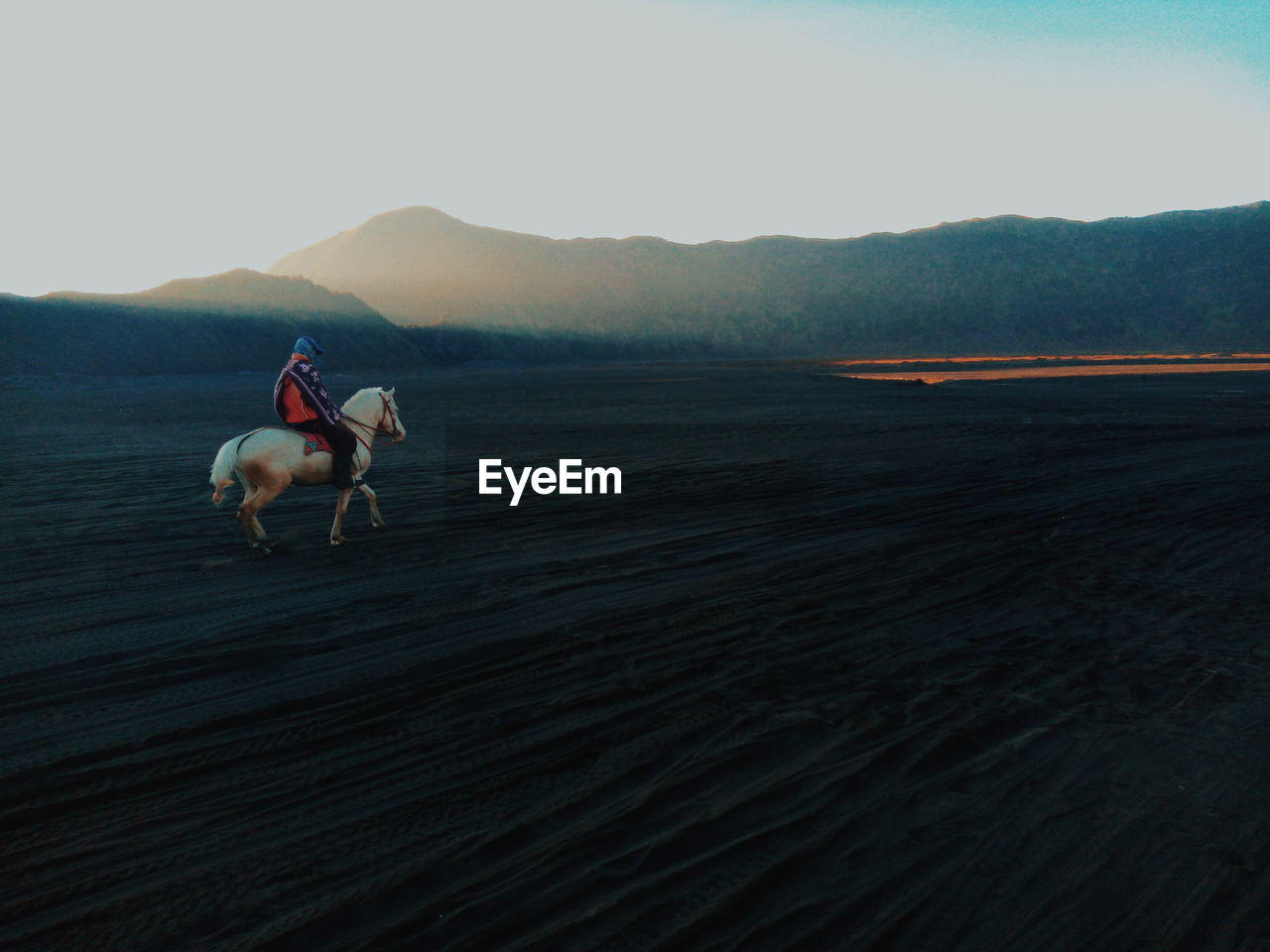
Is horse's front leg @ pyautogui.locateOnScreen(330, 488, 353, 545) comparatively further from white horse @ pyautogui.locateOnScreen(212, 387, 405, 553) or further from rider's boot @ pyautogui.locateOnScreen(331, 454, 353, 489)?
rider's boot @ pyautogui.locateOnScreen(331, 454, 353, 489)

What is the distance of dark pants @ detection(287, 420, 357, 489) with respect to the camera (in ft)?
27.1

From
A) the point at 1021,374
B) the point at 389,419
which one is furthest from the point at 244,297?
the point at 389,419

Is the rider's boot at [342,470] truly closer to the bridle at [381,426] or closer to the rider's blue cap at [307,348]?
the bridle at [381,426]

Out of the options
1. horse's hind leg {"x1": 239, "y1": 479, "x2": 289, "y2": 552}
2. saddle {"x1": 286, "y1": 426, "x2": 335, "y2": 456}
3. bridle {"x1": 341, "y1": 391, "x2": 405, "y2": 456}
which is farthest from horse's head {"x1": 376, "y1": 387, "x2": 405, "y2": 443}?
horse's hind leg {"x1": 239, "y1": 479, "x2": 289, "y2": 552}

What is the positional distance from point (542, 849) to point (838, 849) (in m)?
1.22

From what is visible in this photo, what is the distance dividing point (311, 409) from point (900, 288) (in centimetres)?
12390

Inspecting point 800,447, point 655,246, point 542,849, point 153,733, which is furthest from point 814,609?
point 655,246

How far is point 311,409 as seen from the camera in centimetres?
817

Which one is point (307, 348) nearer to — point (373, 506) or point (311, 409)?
point (311, 409)

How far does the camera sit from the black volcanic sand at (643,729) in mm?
3037

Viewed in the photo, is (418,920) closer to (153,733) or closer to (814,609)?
(153,733)

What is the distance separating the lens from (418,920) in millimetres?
2951

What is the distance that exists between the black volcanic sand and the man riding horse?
921mm

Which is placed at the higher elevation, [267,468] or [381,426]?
[381,426]
